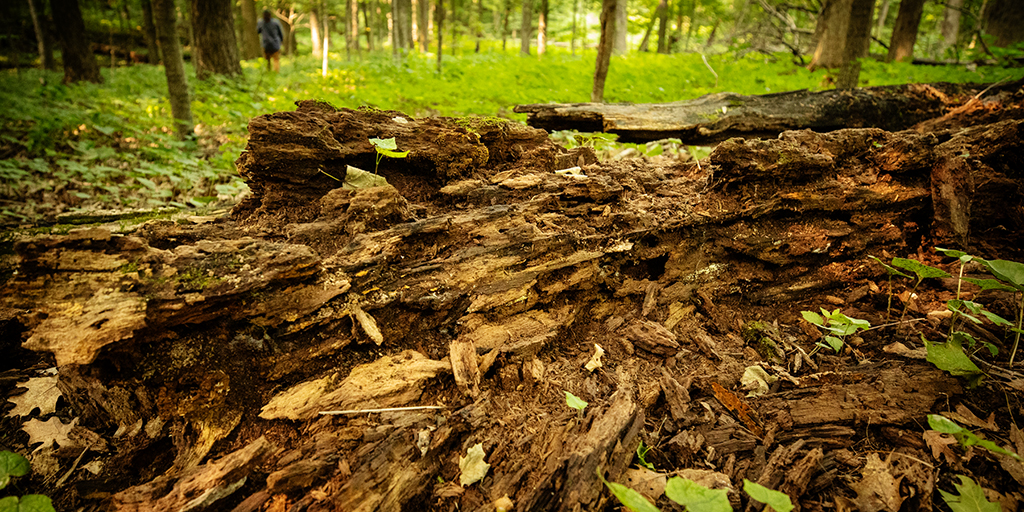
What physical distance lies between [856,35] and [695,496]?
786cm

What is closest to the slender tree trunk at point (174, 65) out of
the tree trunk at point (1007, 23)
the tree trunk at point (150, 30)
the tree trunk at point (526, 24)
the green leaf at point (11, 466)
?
the green leaf at point (11, 466)

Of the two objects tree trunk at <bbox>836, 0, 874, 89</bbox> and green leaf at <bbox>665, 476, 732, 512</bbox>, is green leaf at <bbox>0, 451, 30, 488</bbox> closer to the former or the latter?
green leaf at <bbox>665, 476, 732, 512</bbox>

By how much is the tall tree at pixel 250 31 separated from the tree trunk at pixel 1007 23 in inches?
977

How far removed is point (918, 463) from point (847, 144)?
7.89ft

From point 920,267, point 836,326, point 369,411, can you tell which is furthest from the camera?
point 836,326

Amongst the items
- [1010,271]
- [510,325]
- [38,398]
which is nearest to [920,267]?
[1010,271]

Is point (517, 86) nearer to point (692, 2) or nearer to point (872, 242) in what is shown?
point (872, 242)

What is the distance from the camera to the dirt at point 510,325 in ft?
5.73

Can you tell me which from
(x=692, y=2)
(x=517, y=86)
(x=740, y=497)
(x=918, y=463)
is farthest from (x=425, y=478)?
(x=692, y=2)

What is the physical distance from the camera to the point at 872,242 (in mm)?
3072

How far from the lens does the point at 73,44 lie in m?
12.5

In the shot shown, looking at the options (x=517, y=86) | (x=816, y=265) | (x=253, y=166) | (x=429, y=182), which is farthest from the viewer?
(x=517, y=86)

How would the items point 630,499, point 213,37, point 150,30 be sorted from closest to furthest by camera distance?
point 630,499 → point 213,37 → point 150,30

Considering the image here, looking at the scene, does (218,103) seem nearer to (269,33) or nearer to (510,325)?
(269,33)
